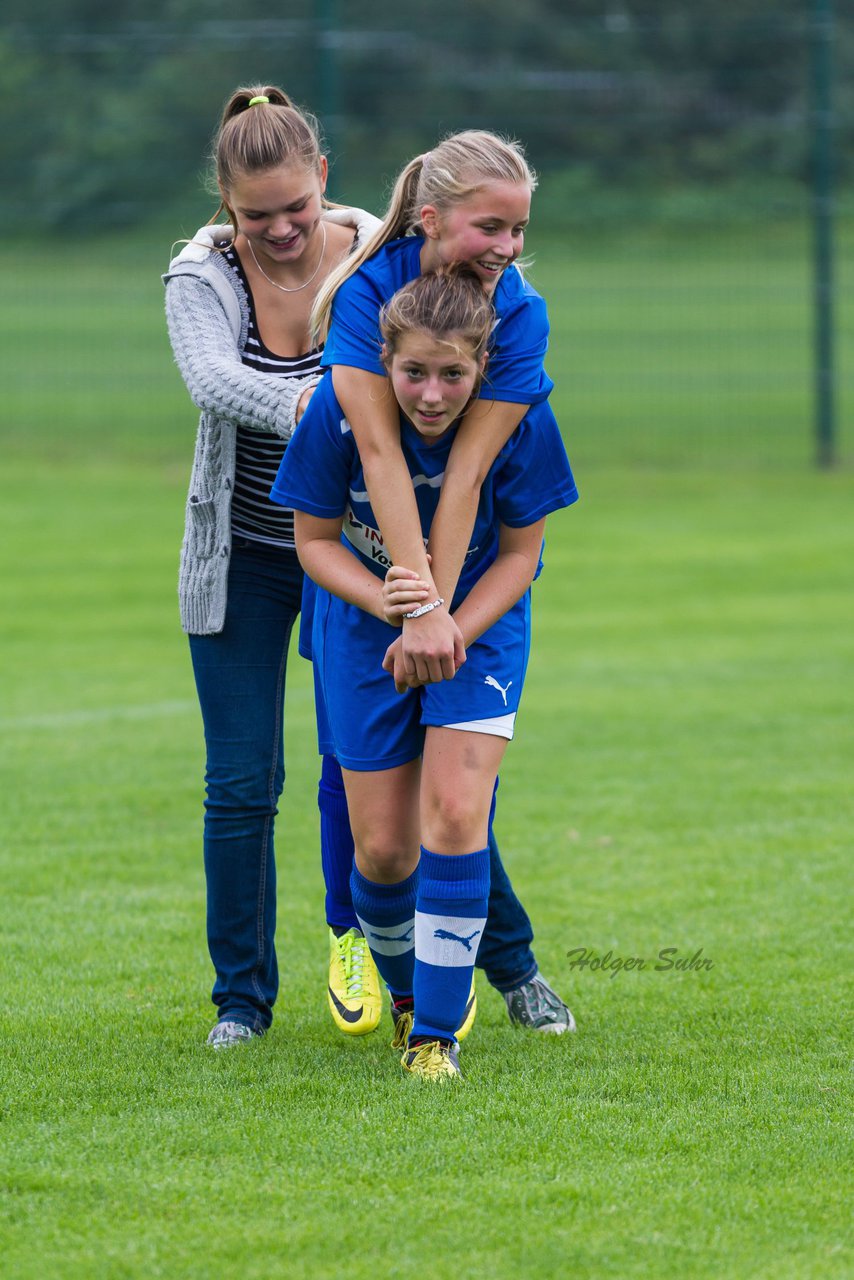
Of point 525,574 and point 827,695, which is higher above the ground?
point 525,574

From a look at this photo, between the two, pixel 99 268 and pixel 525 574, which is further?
pixel 99 268

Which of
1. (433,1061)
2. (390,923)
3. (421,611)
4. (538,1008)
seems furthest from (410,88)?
(433,1061)

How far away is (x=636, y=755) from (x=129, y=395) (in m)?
11.4

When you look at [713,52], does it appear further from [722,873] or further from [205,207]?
[722,873]

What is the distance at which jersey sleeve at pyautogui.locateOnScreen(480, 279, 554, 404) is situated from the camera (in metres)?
3.59

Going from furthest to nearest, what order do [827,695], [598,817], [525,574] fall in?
[827,695] → [598,817] → [525,574]

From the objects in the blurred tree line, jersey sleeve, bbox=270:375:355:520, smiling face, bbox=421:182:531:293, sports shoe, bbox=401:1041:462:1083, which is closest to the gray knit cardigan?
jersey sleeve, bbox=270:375:355:520

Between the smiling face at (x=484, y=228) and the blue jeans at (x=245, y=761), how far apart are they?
0.86m

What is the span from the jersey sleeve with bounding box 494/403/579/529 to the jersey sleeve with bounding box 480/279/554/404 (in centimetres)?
6

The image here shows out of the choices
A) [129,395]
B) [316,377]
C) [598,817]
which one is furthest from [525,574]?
[129,395]

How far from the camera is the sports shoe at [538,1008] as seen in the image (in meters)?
4.21

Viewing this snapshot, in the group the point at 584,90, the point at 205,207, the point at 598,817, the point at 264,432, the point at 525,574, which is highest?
the point at 584,90

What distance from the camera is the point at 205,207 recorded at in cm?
1658

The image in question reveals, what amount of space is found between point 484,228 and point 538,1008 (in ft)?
5.74
